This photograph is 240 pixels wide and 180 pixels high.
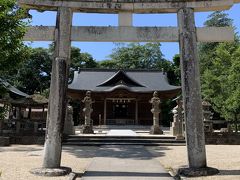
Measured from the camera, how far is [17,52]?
708 centimetres

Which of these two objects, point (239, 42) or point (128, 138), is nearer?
point (128, 138)

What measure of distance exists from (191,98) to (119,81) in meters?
26.6

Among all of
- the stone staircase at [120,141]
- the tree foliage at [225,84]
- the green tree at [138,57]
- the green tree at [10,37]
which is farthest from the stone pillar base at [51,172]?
the green tree at [138,57]

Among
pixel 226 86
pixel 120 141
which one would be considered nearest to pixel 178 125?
pixel 120 141

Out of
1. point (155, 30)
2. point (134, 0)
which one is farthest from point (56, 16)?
point (155, 30)

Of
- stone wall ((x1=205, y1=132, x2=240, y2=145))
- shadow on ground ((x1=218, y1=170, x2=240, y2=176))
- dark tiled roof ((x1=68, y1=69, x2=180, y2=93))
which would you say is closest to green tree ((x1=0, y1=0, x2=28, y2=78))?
shadow on ground ((x1=218, y1=170, x2=240, y2=176))

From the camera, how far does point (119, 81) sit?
35000 millimetres

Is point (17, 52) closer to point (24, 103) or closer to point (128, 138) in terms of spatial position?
point (128, 138)

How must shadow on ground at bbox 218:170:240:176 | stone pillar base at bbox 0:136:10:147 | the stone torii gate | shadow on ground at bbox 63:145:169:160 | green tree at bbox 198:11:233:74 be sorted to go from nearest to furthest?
1. shadow on ground at bbox 218:170:240:176
2. the stone torii gate
3. shadow on ground at bbox 63:145:169:160
4. stone pillar base at bbox 0:136:10:147
5. green tree at bbox 198:11:233:74

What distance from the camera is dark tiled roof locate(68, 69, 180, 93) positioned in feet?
109

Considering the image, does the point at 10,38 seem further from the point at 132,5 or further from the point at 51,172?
the point at 132,5

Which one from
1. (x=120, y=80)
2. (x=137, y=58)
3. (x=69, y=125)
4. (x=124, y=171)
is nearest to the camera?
(x=124, y=171)

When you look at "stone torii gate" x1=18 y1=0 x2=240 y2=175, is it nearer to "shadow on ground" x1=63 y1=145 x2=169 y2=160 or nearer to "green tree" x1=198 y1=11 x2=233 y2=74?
"shadow on ground" x1=63 y1=145 x2=169 y2=160

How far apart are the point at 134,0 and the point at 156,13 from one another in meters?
0.79
